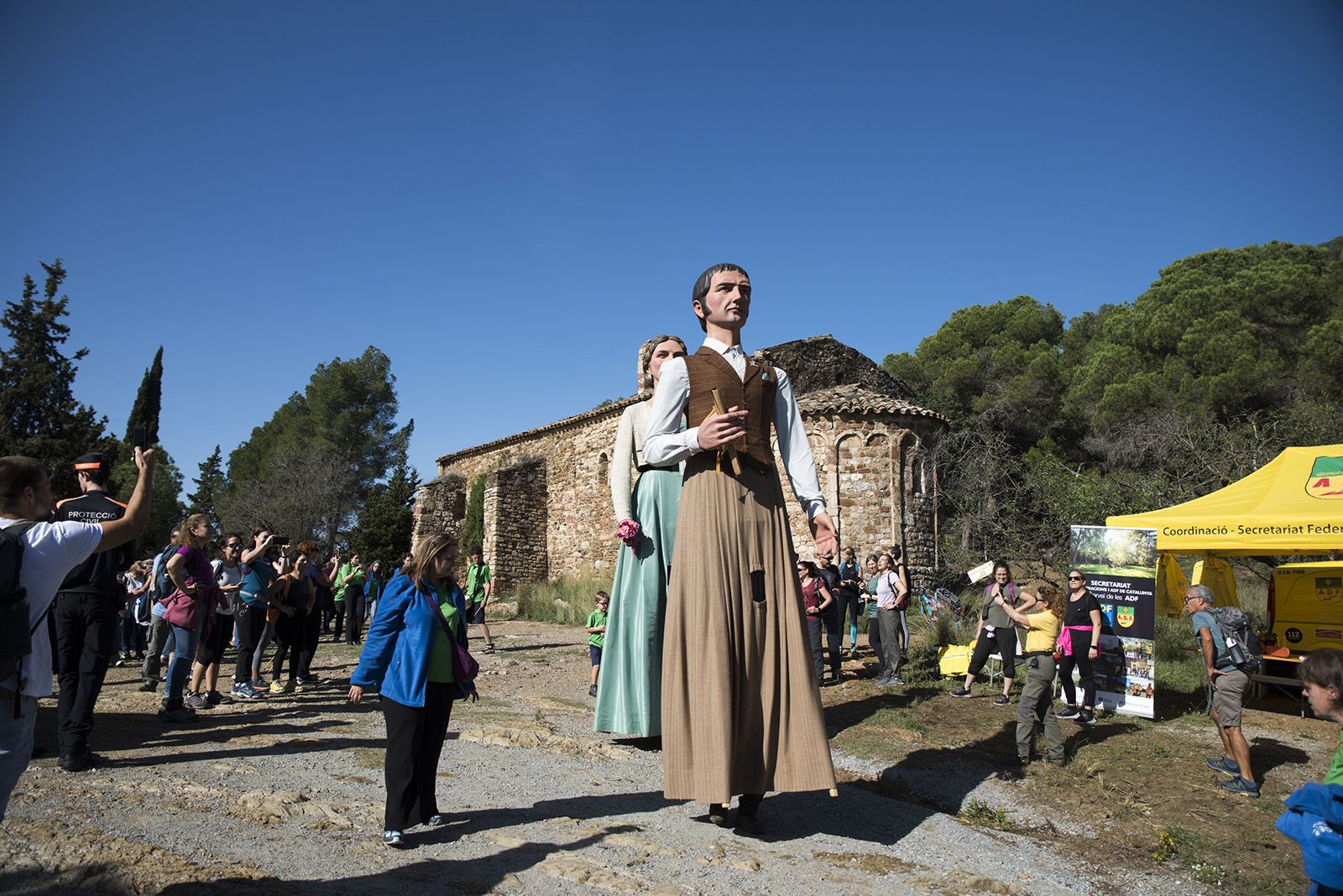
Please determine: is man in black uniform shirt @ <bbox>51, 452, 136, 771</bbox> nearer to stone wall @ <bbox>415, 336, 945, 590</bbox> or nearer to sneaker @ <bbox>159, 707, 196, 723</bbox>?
sneaker @ <bbox>159, 707, 196, 723</bbox>

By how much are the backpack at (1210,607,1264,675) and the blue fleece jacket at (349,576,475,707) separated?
5.89m

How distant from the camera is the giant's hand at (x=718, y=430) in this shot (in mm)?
3523

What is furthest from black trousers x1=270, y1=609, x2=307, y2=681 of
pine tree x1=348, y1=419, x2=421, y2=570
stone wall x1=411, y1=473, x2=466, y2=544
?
pine tree x1=348, y1=419, x2=421, y2=570

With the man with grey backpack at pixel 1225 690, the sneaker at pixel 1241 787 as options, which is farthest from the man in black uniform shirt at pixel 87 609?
the man with grey backpack at pixel 1225 690

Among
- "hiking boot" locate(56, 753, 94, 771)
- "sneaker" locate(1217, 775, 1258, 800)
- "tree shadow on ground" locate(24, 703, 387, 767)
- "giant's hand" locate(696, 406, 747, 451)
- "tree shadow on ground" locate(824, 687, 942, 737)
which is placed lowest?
"sneaker" locate(1217, 775, 1258, 800)

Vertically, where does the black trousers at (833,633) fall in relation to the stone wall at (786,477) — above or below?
below

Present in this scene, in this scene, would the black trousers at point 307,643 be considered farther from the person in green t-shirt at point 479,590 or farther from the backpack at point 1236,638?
the backpack at point 1236,638

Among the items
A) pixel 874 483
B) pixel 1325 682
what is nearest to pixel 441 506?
pixel 874 483

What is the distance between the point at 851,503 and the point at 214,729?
592 inches

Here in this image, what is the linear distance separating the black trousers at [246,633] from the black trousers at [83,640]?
2.81 m

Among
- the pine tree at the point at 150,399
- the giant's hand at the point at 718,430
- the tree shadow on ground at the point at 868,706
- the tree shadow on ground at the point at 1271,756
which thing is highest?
the pine tree at the point at 150,399

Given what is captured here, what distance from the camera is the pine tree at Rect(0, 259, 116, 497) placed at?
25.5 meters

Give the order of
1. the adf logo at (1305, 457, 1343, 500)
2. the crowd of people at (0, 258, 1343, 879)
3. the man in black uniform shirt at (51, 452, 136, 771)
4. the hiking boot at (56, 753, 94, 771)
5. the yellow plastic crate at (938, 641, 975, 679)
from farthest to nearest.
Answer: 1. the yellow plastic crate at (938, 641, 975, 679)
2. the adf logo at (1305, 457, 1343, 500)
3. the man in black uniform shirt at (51, 452, 136, 771)
4. the hiking boot at (56, 753, 94, 771)
5. the crowd of people at (0, 258, 1343, 879)

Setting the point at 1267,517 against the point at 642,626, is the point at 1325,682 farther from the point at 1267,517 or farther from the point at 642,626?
the point at 1267,517
